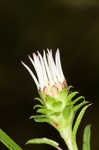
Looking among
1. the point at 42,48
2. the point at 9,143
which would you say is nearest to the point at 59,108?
the point at 9,143

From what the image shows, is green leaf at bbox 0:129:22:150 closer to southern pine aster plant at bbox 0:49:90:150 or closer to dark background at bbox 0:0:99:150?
southern pine aster plant at bbox 0:49:90:150

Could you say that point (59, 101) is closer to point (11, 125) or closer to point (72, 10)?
point (11, 125)

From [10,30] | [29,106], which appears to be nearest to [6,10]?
[10,30]

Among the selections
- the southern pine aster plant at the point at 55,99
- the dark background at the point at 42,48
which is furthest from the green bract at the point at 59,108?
the dark background at the point at 42,48

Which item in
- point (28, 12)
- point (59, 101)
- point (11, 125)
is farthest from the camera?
point (28, 12)

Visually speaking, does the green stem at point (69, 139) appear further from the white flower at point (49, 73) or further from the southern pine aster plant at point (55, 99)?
the white flower at point (49, 73)

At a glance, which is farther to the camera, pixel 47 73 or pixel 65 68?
pixel 65 68

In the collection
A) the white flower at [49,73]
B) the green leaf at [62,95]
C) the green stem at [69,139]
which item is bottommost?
the green stem at [69,139]

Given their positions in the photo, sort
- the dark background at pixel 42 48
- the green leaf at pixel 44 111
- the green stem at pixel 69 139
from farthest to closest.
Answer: the dark background at pixel 42 48, the green stem at pixel 69 139, the green leaf at pixel 44 111


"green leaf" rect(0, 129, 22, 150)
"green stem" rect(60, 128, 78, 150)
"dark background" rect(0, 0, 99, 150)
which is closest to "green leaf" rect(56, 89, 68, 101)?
"green stem" rect(60, 128, 78, 150)
